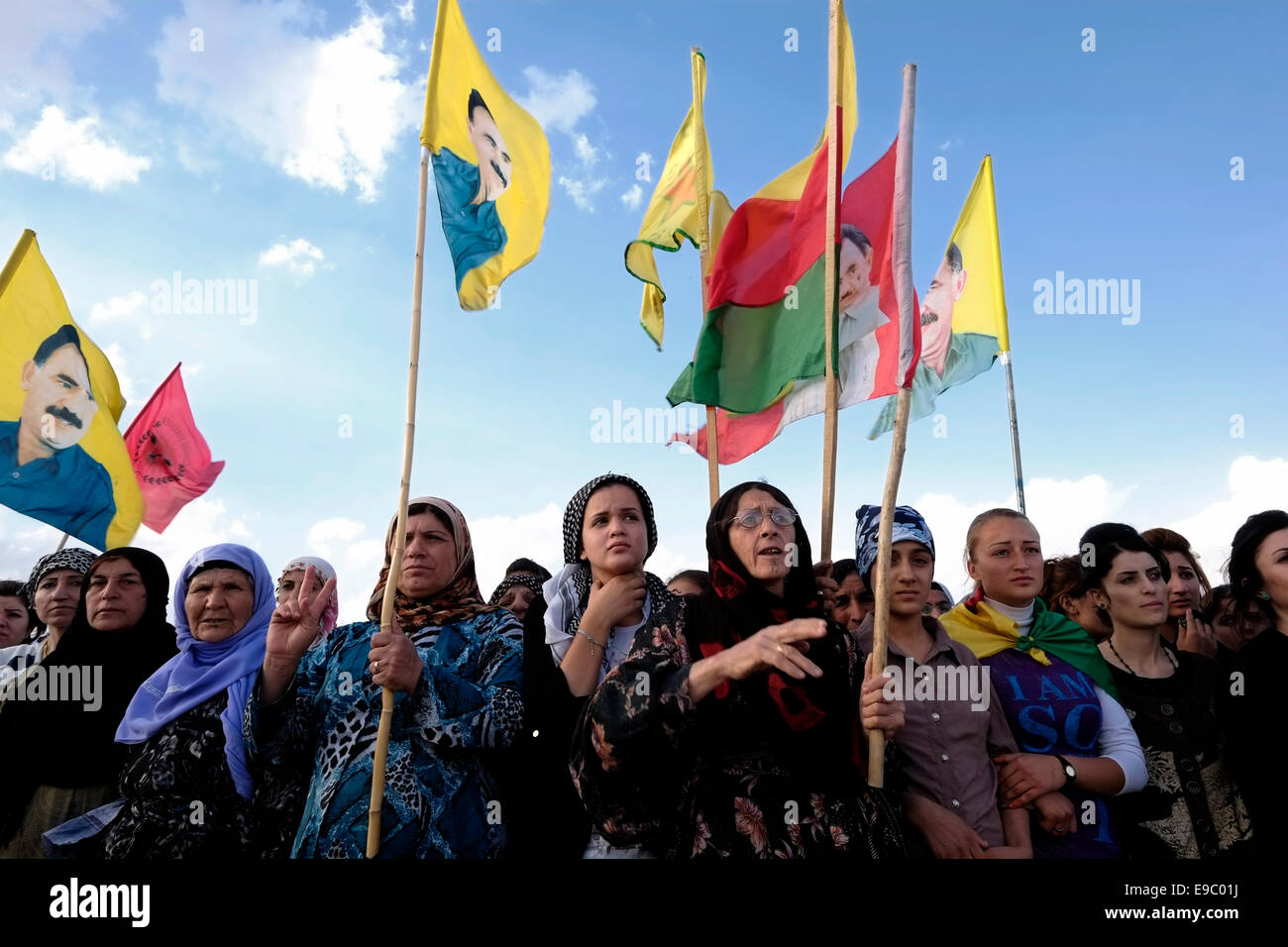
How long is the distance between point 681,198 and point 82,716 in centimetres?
448

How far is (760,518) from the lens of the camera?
2785mm

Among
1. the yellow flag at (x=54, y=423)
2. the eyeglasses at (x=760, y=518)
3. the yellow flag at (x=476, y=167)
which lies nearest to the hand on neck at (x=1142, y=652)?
the eyeglasses at (x=760, y=518)

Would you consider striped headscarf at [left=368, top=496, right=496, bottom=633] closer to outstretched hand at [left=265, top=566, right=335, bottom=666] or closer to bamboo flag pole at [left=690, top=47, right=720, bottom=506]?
outstretched hand at [left=265, top=566, right=335, bottom=666]

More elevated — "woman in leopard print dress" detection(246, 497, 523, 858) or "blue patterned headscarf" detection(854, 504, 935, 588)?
"blue patterned headscarf" detection(854, 504, 935, 588)

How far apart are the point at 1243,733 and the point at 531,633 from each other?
2831 mm

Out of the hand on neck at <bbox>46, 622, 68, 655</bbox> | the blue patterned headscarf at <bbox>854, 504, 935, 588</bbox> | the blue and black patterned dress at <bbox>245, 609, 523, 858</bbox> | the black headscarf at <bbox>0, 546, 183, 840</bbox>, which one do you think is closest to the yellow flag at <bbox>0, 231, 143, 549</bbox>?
the hand on neck at <bbox>46, 622, 68, 655</bbox>

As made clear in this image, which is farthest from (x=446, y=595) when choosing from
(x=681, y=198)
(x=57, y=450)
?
(x=57, y=450)

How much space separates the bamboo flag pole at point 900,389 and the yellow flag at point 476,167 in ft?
6.18

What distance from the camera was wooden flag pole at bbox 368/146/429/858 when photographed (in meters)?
2.72

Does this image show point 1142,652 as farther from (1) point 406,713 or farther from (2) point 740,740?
(1) point 406,713

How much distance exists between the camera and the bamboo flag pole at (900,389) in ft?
8.65

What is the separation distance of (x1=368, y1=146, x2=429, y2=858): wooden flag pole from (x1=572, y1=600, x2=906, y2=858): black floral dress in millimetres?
792
